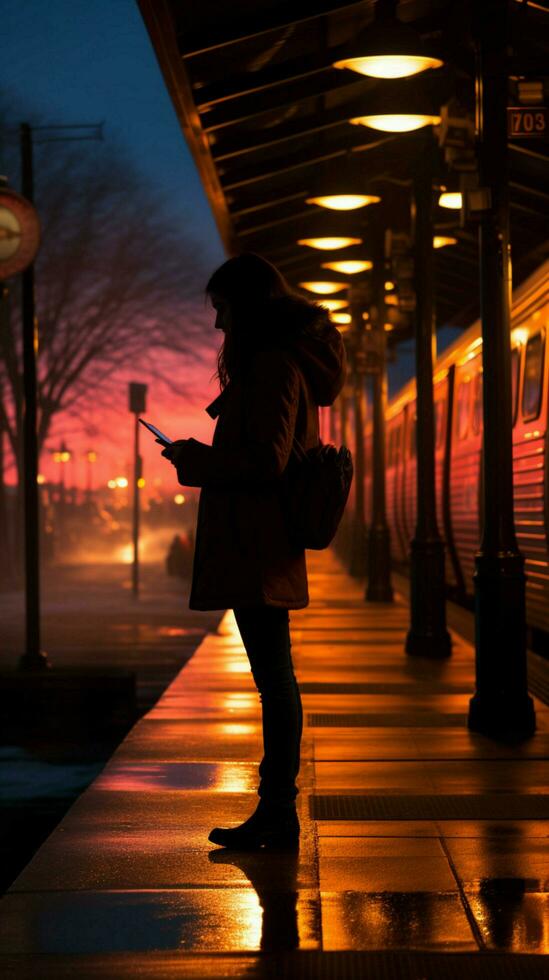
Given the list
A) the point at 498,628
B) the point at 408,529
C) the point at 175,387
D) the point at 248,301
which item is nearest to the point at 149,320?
the point at 175,387

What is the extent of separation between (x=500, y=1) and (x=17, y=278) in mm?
27111

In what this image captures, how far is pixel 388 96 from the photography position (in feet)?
33.9

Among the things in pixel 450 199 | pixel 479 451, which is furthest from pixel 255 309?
pixel 479 451

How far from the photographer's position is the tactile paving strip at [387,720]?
335 inches

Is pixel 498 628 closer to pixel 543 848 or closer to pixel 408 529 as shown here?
pixel 543 848

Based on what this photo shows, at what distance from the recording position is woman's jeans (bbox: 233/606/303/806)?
5.11 m

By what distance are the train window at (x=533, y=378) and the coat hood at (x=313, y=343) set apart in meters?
6.88

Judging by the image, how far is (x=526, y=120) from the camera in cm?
830

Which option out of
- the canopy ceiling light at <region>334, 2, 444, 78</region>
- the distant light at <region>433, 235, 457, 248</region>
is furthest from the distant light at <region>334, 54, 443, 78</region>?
the distant light at <region>433, 235, 457, 248</region>

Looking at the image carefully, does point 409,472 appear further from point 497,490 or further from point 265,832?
point 265,832

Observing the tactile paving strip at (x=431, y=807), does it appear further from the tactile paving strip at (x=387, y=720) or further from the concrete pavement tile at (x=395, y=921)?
the tactile paving strip at (x=387, y=720)

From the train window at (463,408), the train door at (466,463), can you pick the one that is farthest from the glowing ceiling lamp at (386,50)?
the train window at (463,408)

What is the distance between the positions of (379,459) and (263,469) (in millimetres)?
13542

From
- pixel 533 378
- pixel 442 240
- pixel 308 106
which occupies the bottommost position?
pixel 533 378
